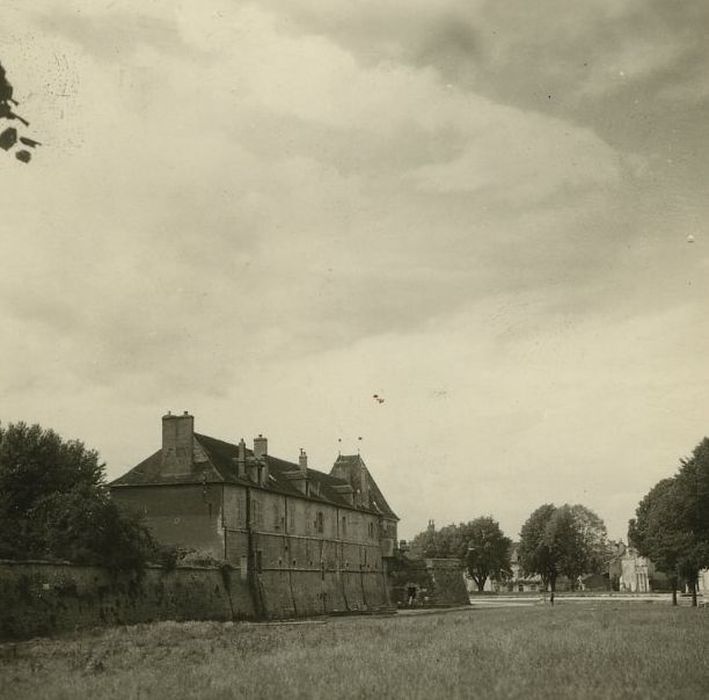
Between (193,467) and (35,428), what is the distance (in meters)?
8.38

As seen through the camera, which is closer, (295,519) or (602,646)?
(602,646)

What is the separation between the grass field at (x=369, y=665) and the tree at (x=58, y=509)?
6.18m

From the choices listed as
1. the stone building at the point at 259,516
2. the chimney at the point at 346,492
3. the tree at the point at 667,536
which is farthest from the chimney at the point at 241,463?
the tree at the point at 667,536

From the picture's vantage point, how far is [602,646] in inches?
838

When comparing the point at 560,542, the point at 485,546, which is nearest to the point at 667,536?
the point at 560,542

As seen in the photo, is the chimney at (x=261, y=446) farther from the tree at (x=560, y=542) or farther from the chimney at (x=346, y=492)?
the tree at (x=560, y=542)

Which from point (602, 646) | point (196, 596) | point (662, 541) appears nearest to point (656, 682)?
point (602, 646)

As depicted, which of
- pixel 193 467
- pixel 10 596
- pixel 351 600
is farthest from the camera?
pixel 351 600

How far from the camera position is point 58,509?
35625mm

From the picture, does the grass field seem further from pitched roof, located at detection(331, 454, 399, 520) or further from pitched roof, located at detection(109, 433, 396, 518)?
pitched roof, located at detection(331, 454, 399, 520)

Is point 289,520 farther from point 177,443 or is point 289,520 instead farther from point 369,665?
point 369,665

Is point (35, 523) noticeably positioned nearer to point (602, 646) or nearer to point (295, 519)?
point (295, 519)

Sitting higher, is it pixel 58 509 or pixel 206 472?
pixel 206 472

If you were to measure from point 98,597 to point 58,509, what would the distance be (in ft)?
15.3
